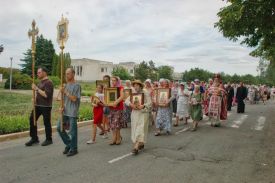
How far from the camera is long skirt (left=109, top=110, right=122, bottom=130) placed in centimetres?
973

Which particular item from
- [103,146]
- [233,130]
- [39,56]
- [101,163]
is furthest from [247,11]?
[39,56]

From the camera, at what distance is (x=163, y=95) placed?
12.1 metres

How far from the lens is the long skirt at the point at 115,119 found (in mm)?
9734

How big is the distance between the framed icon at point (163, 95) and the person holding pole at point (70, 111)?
437cm

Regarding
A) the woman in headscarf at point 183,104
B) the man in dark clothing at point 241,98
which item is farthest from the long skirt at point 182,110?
the man in dark clothing at point 241,98

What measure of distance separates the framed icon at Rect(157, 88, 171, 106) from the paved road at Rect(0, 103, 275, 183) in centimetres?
153

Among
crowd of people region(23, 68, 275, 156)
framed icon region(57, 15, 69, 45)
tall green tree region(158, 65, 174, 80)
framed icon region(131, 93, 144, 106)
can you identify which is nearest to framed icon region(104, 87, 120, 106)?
crowd of people region(23, 68, 275, 156)

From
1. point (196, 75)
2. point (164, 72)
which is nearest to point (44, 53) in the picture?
point (164, 72)

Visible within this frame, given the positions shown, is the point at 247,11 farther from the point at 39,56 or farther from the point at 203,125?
the point at 39,56

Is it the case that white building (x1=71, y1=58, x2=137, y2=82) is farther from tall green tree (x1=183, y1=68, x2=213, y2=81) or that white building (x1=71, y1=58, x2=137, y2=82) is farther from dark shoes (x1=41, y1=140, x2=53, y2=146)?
dark shoes (x1=41, y1=140, x2=53, y2=146)

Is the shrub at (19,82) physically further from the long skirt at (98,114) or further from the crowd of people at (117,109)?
the long skirt at (98,114)

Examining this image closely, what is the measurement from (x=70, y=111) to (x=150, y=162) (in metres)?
2.21

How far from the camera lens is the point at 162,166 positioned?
7.38 metres

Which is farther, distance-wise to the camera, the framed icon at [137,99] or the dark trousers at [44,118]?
the dark trousers at [44,118]
